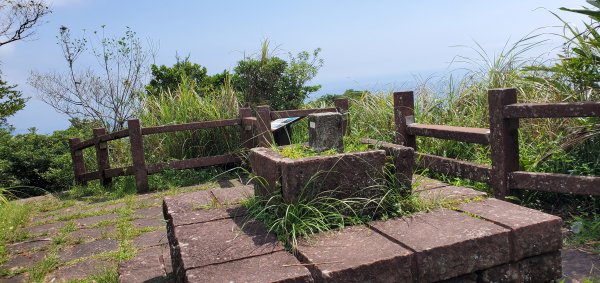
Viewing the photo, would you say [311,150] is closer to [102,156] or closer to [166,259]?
[166,259]

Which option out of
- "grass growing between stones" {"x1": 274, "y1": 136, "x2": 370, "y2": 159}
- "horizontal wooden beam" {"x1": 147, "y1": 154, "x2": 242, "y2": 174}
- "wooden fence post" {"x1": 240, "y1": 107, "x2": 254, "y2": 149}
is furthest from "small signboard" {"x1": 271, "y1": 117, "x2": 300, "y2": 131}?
"grass growing between stones" {"x1": 274, "y1": 136, "x2": 370, "y2": 159}

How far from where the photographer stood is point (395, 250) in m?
2.47

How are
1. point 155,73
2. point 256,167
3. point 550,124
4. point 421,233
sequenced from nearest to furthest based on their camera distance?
point 421,233
point 256,167
point 550,124
point 155,73

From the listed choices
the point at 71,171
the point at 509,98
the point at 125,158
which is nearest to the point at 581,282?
the point at 509,98

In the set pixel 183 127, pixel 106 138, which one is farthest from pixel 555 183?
pixel 106 138

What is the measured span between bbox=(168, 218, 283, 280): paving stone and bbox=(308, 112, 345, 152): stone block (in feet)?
2.21

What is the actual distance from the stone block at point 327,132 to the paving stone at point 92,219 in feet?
10.5

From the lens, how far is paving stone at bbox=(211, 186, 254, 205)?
11.7 feet

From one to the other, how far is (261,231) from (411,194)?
975mm

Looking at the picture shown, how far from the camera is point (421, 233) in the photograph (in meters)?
2.68

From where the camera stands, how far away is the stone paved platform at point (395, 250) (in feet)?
7.73

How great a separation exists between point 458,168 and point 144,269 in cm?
292

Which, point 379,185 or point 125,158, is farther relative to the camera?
point 125,158

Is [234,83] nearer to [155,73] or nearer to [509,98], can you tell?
[155,73]
